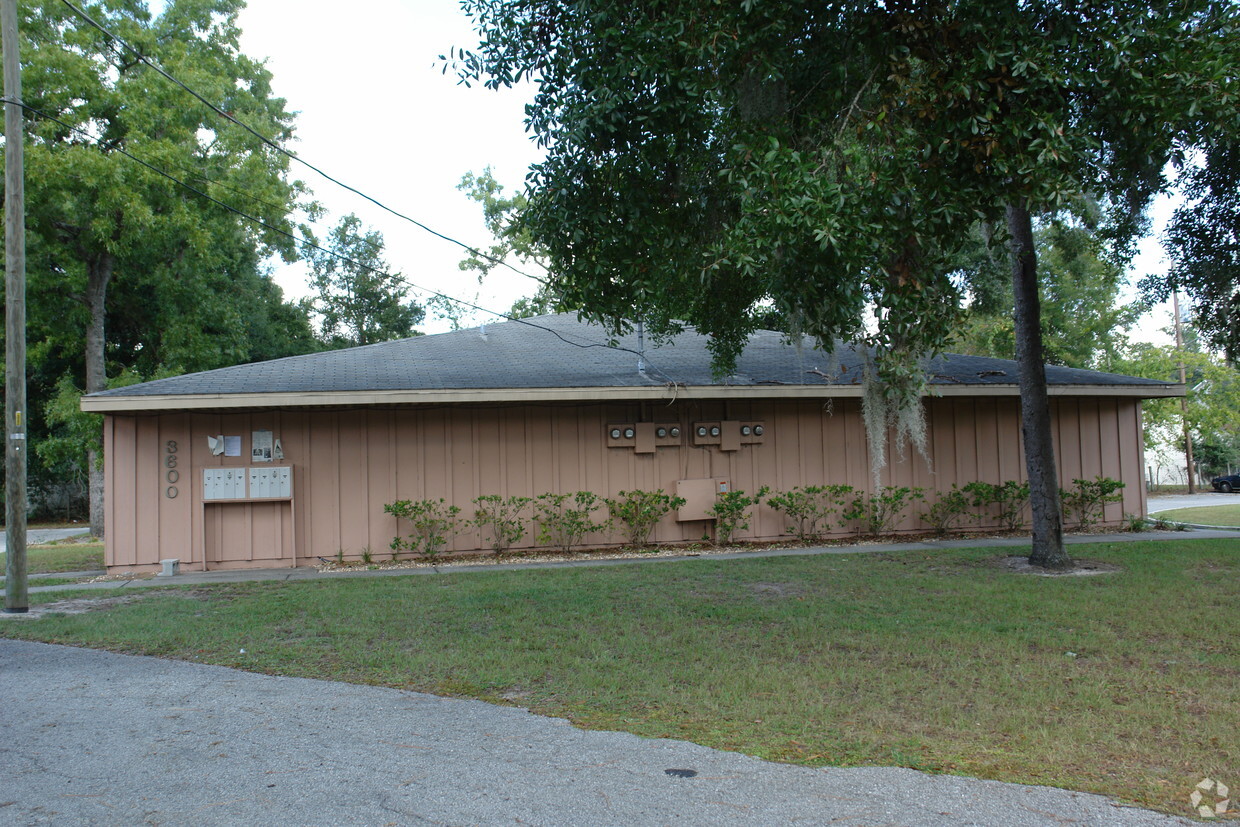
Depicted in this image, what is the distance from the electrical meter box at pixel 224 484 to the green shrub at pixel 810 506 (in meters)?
6.89

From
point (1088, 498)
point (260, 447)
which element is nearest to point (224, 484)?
point (260, 447)

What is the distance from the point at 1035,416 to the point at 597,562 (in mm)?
5343

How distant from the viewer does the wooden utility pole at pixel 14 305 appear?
26.3 ft

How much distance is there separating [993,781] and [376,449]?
353 inches

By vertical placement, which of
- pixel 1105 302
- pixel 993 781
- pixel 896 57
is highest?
pixel 1105 302

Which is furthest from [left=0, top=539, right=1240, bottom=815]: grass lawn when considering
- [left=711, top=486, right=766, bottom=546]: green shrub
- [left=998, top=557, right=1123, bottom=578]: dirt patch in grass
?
[left=711, top=486, right=766, bottom=546]: green shrub

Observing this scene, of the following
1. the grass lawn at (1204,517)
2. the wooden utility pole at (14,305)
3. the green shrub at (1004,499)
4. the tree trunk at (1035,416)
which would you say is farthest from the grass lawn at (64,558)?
the grass lawn at (1204,517)

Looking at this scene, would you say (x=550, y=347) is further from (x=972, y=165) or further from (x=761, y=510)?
(x=972, y=165)

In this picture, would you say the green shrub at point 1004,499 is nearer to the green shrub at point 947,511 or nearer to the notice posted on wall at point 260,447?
the green shrub at point 947,511

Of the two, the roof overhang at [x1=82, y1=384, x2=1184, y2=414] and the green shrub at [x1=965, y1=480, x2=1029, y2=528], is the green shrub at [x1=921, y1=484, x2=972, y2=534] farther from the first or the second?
the roof overhang at [x1=82, y1=384, x2=1184, y2=414]

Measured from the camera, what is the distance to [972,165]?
6.04 metres

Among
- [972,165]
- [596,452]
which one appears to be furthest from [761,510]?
[972,165]

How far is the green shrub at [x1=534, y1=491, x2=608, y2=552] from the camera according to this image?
11469 millimetres

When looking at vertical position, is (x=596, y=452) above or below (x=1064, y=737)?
above
